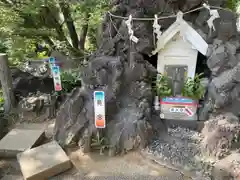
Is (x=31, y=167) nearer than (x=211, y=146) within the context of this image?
Yes

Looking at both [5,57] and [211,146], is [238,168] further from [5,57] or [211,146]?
[5,57]

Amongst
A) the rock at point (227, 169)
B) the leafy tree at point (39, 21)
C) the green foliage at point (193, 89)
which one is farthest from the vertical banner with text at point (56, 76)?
the rock at point (227, 169)

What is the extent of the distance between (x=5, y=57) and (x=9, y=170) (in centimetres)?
274

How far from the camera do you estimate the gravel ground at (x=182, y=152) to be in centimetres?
316

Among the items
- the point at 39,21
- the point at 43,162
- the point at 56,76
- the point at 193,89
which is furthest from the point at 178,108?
the point at 39,21

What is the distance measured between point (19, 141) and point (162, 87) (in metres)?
3.01

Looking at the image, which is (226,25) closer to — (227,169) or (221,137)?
(221,137)

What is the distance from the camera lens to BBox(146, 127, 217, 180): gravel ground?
3.16 metres

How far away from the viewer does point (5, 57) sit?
4.91 metres

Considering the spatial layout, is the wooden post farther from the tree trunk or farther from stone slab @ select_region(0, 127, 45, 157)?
the tree trunk

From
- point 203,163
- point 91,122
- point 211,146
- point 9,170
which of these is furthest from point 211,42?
point 9,170

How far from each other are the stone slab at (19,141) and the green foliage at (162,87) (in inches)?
100

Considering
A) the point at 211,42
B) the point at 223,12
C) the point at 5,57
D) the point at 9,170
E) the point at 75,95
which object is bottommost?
the point at 9,170

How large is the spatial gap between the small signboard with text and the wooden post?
3.78m
